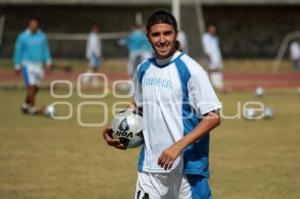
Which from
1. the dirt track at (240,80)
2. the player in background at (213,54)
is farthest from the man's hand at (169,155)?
the dirt track at (240,80)

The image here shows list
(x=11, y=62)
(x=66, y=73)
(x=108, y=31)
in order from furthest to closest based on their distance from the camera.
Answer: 1. (x=108, y=31)
2. (x=11, y=62)
3. (x=66, y=73)

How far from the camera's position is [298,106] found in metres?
22.6

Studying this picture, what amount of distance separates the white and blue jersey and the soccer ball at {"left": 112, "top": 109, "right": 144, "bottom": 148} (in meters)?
0.22

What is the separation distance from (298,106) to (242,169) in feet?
36.3

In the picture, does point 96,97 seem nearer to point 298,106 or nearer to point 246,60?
point 298,106

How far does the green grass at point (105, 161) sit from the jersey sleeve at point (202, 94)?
4.10 metres

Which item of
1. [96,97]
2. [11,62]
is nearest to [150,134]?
[96,97]

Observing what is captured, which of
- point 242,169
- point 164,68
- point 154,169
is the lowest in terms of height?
point 242,169

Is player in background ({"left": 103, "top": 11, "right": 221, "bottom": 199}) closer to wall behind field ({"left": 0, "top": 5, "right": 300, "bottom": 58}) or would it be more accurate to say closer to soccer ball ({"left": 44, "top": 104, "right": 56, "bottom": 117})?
soccer ball ({"left": 44, "top": 104, "right": 56, "bottom": 117})

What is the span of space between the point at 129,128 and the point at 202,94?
2.59 ft

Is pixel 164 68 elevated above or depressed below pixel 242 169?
above

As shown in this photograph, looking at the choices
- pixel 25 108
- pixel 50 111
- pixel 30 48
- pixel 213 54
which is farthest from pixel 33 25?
pixel 213 54

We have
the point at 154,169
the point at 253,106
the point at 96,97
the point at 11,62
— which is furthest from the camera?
the point at 11,62

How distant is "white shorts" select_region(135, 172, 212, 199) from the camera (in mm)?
5953
